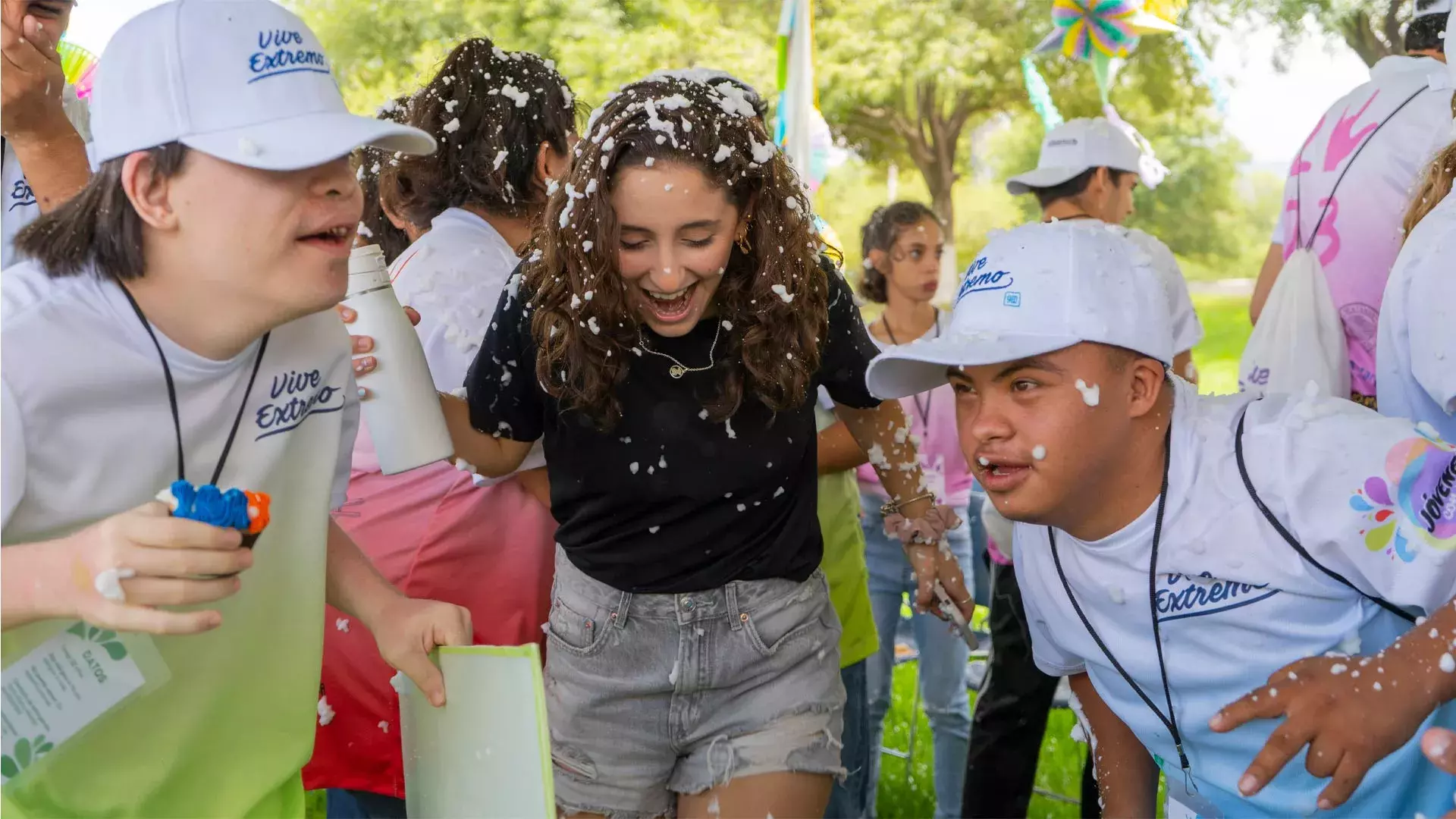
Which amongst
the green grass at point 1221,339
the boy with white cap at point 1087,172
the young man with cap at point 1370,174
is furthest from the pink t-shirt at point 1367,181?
the green grass at point 1221,339

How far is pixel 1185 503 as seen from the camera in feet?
6.95

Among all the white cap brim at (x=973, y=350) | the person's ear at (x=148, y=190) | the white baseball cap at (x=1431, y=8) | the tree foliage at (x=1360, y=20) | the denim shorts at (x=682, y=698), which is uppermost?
the tree foliage at (x=1360, y=20)

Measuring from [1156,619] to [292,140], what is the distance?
1597 mm

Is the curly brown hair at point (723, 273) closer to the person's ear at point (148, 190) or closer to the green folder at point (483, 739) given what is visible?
the green folder at point (483, 739)

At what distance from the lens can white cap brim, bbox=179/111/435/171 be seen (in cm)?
163

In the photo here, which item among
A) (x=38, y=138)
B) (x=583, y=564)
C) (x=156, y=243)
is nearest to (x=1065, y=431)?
(x=583, y=564)

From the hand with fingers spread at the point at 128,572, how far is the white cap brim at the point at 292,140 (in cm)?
48

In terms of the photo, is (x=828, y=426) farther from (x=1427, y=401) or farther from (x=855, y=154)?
(x=855, y=154)

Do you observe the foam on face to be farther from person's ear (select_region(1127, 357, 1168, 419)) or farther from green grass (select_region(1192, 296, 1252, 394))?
green grass (select_region(1192, 296, 1252, 394))

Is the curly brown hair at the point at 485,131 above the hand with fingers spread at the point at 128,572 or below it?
above

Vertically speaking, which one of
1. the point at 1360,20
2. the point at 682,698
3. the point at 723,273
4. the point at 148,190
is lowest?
the point at 682,698

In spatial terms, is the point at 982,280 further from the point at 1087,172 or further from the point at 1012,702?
the point at 1087,172

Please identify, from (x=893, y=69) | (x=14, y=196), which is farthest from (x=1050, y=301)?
(x=893, y=69)

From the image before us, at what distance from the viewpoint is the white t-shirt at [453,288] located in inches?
111
